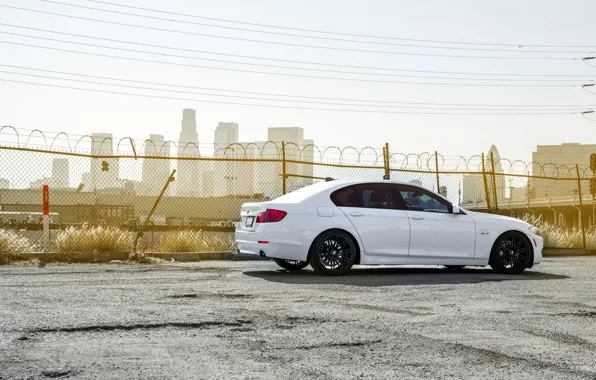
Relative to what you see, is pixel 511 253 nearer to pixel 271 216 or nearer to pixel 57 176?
pixel 271 216

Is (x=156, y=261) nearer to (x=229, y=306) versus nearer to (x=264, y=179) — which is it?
(x=264, y=179)

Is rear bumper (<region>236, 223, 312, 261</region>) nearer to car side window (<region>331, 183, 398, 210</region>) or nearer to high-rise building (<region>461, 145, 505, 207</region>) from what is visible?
car side window (<region>331, 183, 398, 210</region>)

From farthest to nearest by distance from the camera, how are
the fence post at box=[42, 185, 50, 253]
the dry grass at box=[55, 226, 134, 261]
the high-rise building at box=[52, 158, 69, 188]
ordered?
the high-rise building at box=[52, 158, 69, 188] < the dry grass at box=[55, 226, 134, 261] < the fence post at box=[42, 185, 50, 253]

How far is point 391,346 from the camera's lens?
21.3ft

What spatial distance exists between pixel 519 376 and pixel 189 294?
517 cm

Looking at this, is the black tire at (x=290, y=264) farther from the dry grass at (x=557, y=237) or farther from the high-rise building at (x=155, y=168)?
the dry grass at (x=557, y=237)

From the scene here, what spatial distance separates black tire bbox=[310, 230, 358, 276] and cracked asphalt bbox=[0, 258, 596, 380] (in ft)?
2.09

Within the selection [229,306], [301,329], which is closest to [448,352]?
[301,329]

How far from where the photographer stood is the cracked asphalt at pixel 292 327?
563 centimetres

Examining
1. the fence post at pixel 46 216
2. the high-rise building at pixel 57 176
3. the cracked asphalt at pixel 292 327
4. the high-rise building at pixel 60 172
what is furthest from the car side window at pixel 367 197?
the high-rise building at pixel 60 172

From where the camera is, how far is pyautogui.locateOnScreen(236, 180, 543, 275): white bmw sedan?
12625 millimetres

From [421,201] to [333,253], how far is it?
1894mm

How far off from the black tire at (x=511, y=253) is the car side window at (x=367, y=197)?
2029mm

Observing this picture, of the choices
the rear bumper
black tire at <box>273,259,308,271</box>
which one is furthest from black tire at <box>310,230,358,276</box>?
black tire at <box>273,259,308,271</box>
